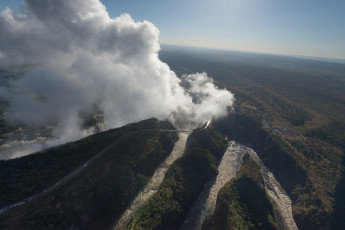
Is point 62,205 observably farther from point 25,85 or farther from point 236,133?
point 25,85

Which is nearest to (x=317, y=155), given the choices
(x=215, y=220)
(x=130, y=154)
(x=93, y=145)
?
(x=215, y=220)

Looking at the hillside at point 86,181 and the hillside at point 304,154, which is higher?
the hillside at point 86,181

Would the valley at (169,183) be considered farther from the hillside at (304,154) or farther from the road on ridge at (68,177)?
the hillside at (304,154)

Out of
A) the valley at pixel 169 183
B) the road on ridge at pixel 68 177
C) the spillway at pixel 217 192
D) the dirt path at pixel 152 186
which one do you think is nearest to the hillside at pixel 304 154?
the valley at pixel 169 183

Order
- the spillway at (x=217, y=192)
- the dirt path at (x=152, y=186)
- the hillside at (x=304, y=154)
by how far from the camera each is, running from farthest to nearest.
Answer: the hillside at (x=304, y=154)
the spillway at (x=217, y=192)
the dirt path at (x=152, y=186)

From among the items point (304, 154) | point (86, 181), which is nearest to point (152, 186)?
point (86, 181)

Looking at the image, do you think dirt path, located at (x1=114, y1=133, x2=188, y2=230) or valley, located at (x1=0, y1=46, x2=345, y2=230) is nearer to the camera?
valley, located at (x1=0, y1=46, x2=345, y2=230)

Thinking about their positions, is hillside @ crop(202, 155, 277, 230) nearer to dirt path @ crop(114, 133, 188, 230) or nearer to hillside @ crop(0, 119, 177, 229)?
dirt path @ crop(114, 133, 188, 230)

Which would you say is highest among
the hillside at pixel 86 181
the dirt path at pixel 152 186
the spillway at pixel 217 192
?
the hillside at pixel 86 181

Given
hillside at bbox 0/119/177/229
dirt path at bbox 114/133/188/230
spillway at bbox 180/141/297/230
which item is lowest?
spillway at bbox 180/141/297/230

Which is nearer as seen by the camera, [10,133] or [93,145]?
[93,145]

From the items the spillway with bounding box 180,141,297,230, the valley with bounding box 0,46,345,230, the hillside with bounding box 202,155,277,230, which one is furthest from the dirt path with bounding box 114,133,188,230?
the hillside with bounding box 202,155,277,230
